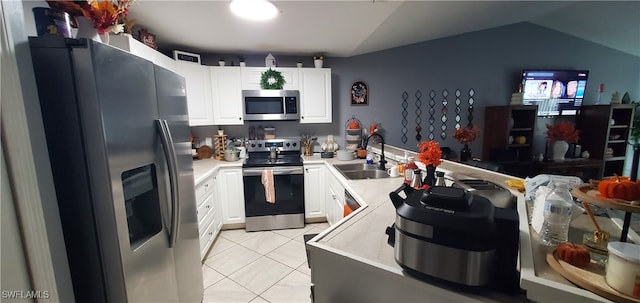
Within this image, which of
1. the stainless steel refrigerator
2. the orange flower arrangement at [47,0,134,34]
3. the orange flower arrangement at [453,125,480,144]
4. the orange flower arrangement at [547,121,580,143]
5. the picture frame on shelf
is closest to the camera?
the stainless steel refrigerator

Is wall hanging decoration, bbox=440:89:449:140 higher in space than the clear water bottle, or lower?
higher

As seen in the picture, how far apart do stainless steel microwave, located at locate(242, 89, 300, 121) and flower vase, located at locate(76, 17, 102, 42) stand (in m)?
2.06

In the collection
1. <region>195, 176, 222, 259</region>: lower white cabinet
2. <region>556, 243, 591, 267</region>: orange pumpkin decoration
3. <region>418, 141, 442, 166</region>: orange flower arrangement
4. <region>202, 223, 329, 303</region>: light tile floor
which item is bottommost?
<region>202, 223, 329, 303</region>: light tile floor

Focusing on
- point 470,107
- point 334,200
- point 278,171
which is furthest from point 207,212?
point 470,107

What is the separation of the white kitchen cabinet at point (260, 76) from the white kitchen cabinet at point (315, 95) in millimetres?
95

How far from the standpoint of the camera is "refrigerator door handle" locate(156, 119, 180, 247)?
1.19 meters

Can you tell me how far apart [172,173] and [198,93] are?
6.89ft

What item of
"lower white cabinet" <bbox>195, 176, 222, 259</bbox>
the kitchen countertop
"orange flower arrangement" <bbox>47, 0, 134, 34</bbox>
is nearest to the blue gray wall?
"lower white cabinet" <bbox>195, 176, 222, 259</bbox>

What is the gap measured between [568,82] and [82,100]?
5.68 metres

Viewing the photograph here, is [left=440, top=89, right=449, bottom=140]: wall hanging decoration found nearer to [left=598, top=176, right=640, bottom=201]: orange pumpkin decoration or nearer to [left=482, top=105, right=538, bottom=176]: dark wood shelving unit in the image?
Result: [left=482, top=105, right=538, bottom=176]: dark wood shelving unit

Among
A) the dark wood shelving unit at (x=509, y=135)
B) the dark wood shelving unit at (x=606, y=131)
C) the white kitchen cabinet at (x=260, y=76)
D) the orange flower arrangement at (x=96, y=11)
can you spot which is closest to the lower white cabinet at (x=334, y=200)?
the white kitchen cabinet at (x=260, y=76)

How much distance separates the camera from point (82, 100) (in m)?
0.84

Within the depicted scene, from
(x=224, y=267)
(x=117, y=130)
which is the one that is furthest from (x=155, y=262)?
(x=224, y=267)

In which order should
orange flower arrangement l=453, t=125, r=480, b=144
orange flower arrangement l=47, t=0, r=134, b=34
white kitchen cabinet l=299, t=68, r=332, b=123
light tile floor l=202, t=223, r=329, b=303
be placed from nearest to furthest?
orange flower arrangement l=47, t=0, r=134, b=34
light tile floor l=202, t=223, r=329, b=303
white kitchen cabinet l=299, t=68, r=332, b=123
orange flower arrangement l=453, t=125, r=480, b=144
